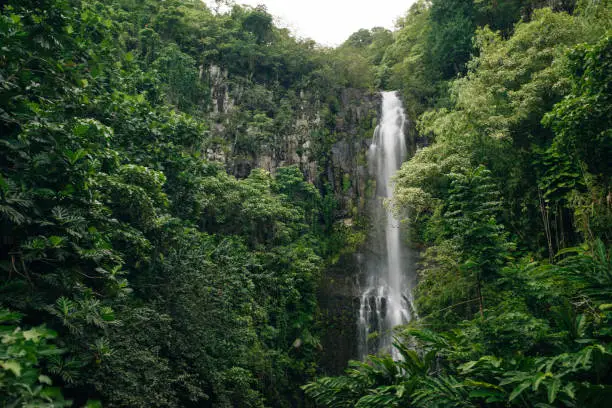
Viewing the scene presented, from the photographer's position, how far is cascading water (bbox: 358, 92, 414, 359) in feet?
44.7

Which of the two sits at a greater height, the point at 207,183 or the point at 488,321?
the point at 207,183

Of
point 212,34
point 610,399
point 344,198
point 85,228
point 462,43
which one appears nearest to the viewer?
point 610,399

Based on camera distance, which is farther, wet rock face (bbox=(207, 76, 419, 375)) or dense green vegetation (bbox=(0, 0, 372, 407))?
wet rock face (bbox=(207, 76, 419, 375))

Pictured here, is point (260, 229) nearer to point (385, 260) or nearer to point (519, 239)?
point (385, 260)

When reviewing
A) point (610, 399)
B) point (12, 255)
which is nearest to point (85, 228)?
point (12, 255)

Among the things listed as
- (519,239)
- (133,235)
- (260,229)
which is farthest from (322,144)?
(133,235)

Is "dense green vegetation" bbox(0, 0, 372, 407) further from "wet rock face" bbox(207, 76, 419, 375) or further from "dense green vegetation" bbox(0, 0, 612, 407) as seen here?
"wet rock face" bbox(207, 76, 419, 375)

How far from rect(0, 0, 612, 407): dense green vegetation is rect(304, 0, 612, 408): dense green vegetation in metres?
0.04

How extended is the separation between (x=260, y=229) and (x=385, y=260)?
5.72 m

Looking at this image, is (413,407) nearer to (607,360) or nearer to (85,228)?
(607,360)

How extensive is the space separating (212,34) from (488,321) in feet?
66.0

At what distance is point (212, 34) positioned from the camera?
20.5 meters

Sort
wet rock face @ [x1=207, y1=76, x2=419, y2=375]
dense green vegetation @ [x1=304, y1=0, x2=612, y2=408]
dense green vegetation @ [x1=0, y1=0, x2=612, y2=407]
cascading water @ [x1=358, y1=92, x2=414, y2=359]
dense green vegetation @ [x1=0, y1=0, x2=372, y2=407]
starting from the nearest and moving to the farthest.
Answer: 1. dense green vegetation @ [x1=0, y1=0, x2=372, y2=407]
2. dense green vegetation @ [x1=0, y1=0, x2=612, y2=407]
3. dense green vegetation @ [x1=304, y1=0, x2=612, y2=408]
4. cascading water @ [x1=358, y1=92, x2=414, y2=359]
5. wet rock face @ [x1=207, y1=76, x2=419, y2=375]

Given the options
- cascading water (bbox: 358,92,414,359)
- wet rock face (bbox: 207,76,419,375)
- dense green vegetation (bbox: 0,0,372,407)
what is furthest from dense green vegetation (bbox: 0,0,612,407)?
cascading water (bbox: 358,92,414,359)
